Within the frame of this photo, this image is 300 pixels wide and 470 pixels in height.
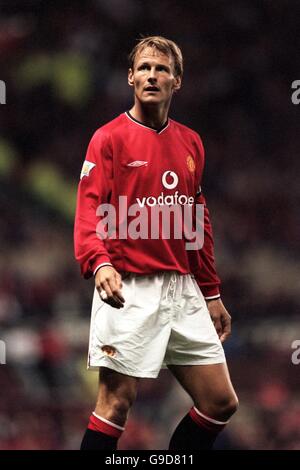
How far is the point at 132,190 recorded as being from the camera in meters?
3.11

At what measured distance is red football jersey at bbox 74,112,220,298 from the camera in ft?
10.1

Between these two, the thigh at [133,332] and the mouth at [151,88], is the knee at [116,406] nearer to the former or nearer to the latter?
the thigh at [133,332]

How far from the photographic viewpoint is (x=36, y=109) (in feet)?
17.6

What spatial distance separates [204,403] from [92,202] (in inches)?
30.0

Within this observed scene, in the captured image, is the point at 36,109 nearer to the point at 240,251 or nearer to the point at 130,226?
the point at 240,251

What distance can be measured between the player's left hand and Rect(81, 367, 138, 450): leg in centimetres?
47

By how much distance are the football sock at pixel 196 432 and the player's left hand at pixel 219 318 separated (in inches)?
12.3

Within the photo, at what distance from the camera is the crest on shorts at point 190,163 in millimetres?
3238

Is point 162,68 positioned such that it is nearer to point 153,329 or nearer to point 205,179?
point 153,329

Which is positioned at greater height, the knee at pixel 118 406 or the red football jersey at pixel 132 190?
the red football jersey at pixel 132 190

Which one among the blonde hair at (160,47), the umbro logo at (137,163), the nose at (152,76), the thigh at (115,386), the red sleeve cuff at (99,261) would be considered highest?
the blonde hair at (160,47)

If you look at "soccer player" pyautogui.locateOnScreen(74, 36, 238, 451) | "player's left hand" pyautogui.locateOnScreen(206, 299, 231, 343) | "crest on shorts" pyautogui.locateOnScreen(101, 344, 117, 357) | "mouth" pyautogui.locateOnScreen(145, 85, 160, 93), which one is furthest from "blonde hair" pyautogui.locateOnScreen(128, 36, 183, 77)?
"crest on shorts" pyautogui.locateOnScreen(101, 344, 117, 357)

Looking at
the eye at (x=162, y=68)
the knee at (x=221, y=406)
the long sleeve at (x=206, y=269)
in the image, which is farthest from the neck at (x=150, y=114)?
the knee at (x=221, y=406)

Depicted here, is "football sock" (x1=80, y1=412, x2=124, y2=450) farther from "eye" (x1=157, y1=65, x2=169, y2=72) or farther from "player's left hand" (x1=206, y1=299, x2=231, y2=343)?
"eye" (x1=157, y1=65, x2=169, y2=72)
